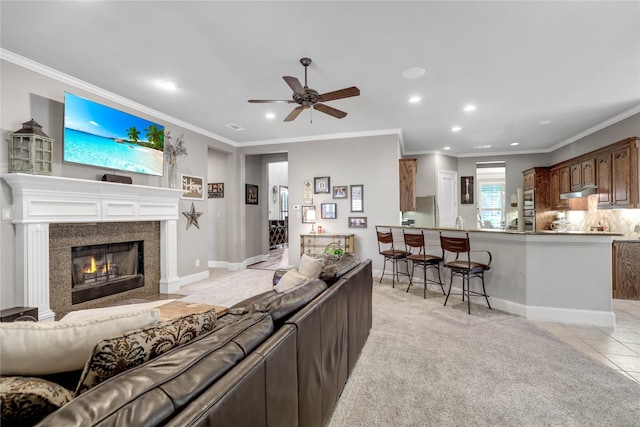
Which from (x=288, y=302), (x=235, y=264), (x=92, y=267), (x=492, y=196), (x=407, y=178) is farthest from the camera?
(x=492, y=196)

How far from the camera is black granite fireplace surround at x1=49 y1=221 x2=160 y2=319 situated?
333 centimetres

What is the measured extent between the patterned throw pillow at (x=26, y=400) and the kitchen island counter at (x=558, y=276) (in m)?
4.09

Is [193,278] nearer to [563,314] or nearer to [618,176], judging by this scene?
[563,314]

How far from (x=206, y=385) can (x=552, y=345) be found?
323 centimetres

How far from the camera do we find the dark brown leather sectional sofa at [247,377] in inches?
25.4

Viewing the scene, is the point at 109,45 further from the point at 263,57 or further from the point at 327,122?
the point at 327,122

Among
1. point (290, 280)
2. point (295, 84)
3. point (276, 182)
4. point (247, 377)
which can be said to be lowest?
point (290, 280)

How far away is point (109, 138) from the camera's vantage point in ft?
12.6

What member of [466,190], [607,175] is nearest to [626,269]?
[607,175]

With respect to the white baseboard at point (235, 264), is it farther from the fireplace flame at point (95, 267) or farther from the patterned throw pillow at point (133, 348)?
the patterned throw pillow at point (133, 348)

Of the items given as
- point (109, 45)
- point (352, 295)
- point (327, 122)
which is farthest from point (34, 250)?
point (327, 122)

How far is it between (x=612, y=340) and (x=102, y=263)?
234 inches

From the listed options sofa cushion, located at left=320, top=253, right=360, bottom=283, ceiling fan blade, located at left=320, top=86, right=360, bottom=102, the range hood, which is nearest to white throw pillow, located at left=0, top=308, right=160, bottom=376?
sofa cushion, located at left=320, top=253, right=360, bottom=283

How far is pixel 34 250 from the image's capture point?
300 cm
